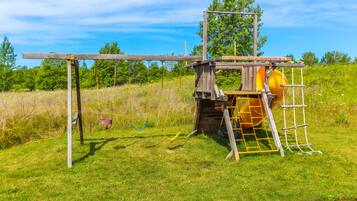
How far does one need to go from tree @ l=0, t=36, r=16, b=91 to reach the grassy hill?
21868 mm

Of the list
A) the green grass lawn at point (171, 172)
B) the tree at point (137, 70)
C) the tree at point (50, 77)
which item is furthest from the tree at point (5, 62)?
the green grass lawn at point (171, 172)

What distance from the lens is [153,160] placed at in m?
7.23

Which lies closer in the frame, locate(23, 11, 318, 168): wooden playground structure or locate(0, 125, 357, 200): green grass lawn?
locate(0, 125, 357, 200): green grass lawn

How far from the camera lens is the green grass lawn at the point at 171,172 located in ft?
16.8

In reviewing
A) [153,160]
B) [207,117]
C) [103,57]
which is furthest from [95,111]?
[153,160]

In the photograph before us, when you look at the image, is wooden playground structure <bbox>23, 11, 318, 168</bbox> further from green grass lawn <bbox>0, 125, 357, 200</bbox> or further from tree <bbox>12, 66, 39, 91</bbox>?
tree <bbox>12, 66, 39, 91</bbox>

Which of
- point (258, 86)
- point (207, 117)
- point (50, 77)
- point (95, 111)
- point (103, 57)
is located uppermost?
point (50, 77)

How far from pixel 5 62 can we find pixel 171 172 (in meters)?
30.8

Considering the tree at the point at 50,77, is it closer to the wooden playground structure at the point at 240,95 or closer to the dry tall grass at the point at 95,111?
the dry tall grass at the point at 95,111

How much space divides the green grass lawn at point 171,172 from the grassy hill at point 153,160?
2 centimetres

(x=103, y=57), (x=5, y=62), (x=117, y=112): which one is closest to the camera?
(x=103, y=57)

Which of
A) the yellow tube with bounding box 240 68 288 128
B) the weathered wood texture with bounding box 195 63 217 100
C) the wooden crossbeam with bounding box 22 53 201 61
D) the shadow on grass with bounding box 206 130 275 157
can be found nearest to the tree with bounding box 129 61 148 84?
the wooden crossbeam with bounding box 22 53 201 61

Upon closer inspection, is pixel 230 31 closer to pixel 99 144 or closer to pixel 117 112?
pixel 117 112

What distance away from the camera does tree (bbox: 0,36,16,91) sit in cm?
3134
